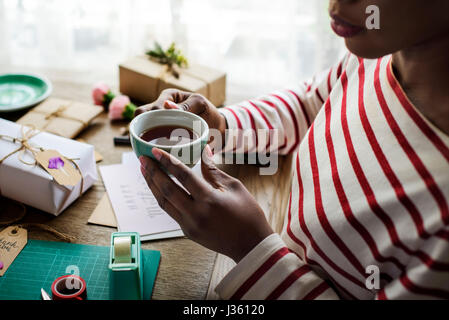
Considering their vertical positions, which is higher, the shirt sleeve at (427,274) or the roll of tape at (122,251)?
the shirt sleeve at (427,274)

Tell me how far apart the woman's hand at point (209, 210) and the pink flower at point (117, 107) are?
1.58ft

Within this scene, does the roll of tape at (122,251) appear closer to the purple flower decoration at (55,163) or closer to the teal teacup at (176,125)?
the teal teacup at (176,125)

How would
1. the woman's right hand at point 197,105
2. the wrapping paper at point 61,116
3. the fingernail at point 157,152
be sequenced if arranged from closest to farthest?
the fingernail at point 157,152 → the woman's right hand at point 197,105 → the wrapping paper at point 61,116

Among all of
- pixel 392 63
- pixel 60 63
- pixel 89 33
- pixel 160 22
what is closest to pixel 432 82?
pixel 392 63

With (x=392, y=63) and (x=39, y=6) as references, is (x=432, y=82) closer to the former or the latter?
(x=392, y=63)

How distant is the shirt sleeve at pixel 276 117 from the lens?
0.95 metres

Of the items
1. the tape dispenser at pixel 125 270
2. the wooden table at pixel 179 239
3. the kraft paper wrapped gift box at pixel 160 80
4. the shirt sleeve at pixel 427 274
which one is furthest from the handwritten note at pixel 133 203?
the shirt sleeve at pixel 427 274

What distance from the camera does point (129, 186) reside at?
0.88 metres

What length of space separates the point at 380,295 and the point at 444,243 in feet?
0.38

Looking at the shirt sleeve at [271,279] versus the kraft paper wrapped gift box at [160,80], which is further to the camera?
the kraft paper wrapped gift box at [160,80]

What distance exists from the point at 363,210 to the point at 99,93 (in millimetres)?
810

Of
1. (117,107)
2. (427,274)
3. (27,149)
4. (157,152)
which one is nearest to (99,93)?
(117,107)

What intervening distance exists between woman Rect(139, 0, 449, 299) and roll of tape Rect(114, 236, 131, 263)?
0.08m

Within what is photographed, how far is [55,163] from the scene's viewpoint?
803 mm
